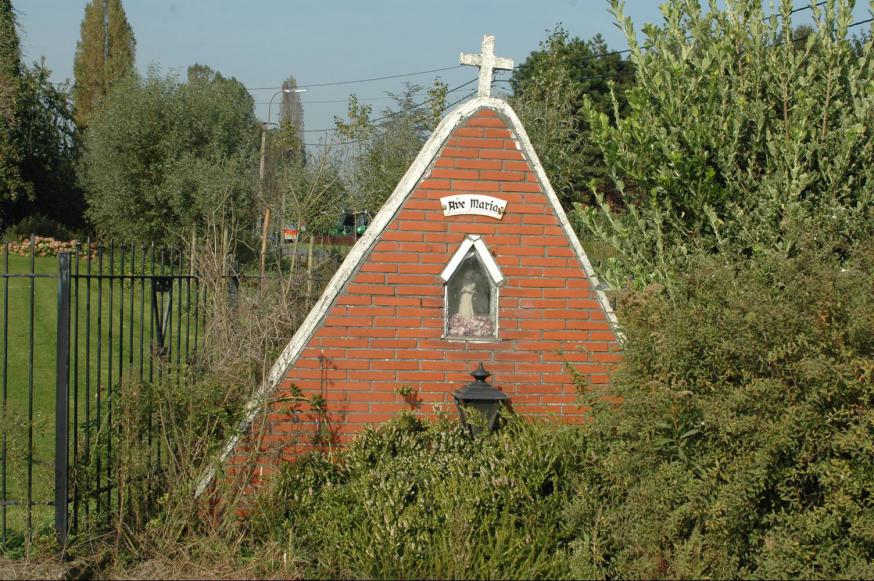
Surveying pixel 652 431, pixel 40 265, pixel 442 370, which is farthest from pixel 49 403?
pixel 40 265

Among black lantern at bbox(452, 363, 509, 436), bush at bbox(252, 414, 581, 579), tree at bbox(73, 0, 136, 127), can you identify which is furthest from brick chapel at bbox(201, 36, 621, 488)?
tree at bbox(73, 0, 136, 127)

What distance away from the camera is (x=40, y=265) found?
23.9 metres

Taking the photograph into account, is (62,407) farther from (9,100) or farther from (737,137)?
(9,100)

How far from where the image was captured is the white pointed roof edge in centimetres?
692

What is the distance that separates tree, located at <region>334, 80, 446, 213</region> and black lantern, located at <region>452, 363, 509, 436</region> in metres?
8.52

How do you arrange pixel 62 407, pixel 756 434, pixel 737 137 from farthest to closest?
pixel 737 137 → pixel 62 407 → pixel 756 434

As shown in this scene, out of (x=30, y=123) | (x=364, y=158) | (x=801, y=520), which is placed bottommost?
(x=801, y=520)

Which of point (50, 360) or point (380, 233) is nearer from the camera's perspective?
point (380, 233)

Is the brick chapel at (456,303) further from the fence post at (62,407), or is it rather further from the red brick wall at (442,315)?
the fence post at (62,407)

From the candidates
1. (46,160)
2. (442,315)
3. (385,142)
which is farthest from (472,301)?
(46,160)

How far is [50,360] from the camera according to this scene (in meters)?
14.5

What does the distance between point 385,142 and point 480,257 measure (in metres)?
9.27

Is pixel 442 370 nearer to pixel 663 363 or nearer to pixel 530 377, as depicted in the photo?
pixel 530 377

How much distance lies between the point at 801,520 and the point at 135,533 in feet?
15.0
